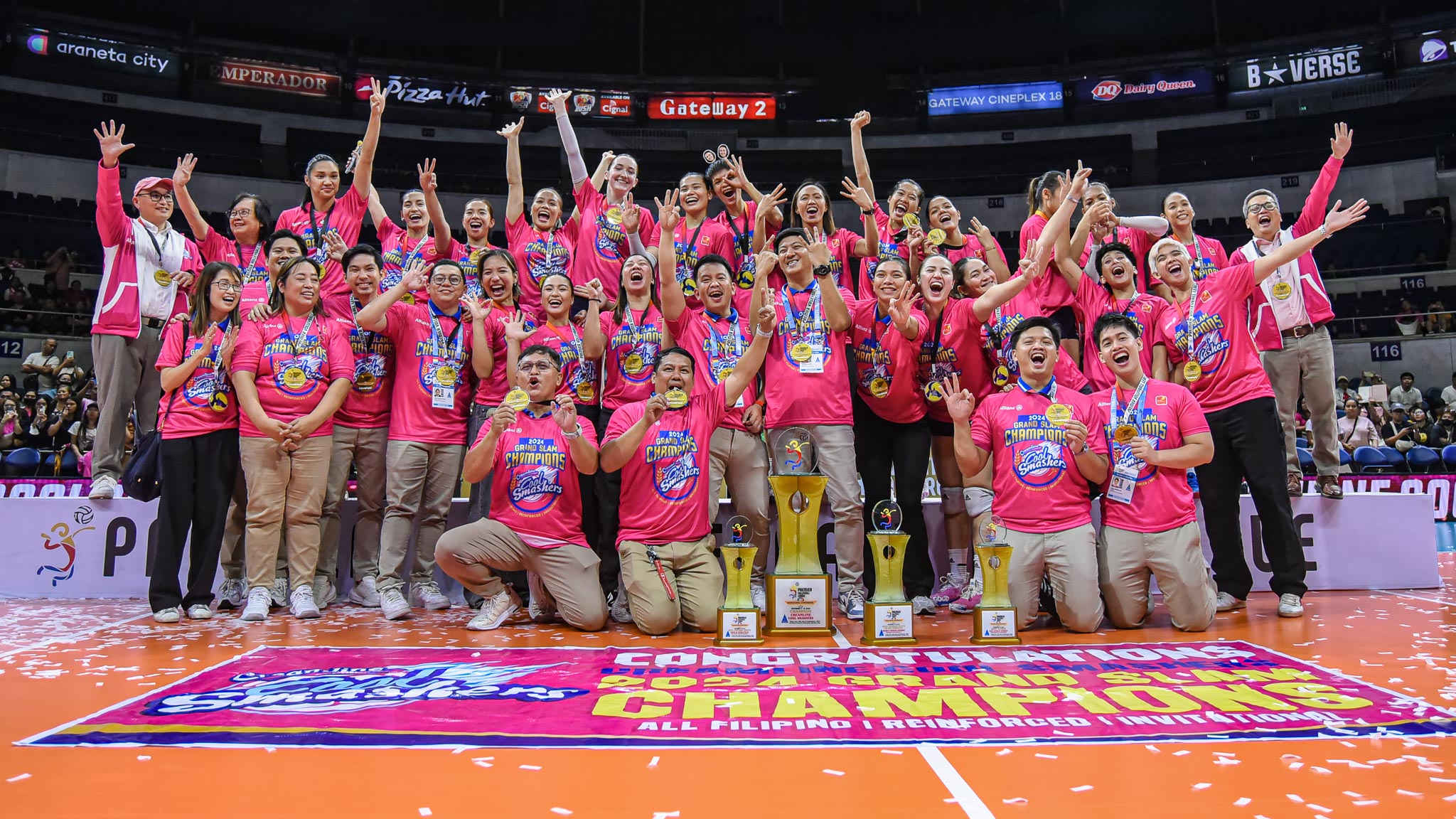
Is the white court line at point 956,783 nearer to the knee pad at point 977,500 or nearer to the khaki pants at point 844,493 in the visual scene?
the khaki pants at point 844,493

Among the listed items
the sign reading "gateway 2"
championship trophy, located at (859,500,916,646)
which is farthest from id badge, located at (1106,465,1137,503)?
the sign reading "gateway 2"

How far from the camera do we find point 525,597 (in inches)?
232

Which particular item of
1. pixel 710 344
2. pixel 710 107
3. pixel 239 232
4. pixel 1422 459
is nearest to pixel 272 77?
pixel 710 107

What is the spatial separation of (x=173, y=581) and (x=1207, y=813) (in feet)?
17.9

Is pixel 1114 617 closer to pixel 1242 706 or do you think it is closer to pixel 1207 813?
pixel 1242 706

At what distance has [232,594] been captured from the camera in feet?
19.1

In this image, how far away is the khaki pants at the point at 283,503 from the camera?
5359 millimetres

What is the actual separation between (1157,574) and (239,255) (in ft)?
21.1

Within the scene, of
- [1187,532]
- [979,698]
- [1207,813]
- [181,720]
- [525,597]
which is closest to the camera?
[1207,813]

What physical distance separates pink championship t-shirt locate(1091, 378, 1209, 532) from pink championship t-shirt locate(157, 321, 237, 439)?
5.22m

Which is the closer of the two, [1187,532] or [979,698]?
[979,698]

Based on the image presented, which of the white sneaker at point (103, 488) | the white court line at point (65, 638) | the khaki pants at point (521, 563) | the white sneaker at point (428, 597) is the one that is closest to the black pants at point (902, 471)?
the khaki pants at point (521, 563)

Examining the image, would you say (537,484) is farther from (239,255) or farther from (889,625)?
(239,255)

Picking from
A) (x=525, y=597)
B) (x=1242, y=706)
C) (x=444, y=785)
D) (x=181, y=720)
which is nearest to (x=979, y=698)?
(x=1242, y=706)
